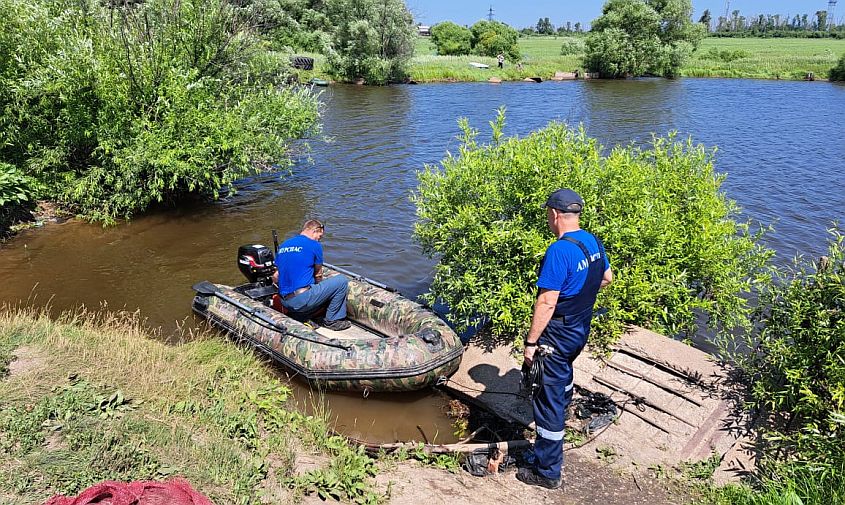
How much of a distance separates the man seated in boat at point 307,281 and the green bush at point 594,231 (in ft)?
4.18

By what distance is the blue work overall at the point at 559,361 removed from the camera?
4.54m

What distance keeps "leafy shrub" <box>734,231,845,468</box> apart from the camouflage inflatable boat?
3.14 metres

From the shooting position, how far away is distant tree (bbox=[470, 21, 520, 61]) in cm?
5475

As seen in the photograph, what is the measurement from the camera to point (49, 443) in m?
4.54

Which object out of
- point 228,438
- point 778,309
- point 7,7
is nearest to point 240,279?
point 228,438

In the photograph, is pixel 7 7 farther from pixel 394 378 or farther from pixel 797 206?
pixel 797 206

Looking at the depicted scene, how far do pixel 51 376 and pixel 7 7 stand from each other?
9658 millimetres

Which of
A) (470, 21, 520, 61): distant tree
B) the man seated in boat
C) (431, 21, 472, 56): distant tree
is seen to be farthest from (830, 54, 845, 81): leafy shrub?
the man seated in boat

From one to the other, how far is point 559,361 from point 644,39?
42631mm

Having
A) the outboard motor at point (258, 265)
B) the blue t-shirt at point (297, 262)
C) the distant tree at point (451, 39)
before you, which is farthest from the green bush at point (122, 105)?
the distant tree at point (451, 39)

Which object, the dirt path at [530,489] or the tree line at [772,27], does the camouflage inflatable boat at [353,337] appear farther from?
the tree line at [772,27]

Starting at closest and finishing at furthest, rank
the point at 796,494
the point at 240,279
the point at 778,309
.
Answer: the point at 796,494 < the point at 778,309 < the point at 240,279

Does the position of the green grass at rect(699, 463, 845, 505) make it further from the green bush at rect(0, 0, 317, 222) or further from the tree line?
the tree line

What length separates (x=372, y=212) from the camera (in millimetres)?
13828
